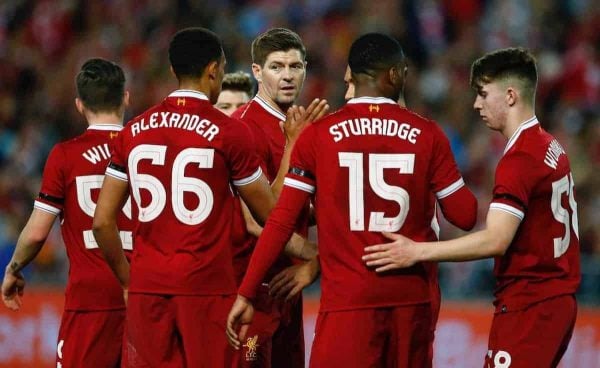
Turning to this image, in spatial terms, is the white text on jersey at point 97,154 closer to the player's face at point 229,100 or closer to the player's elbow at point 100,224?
the player's elbow at point 100,224

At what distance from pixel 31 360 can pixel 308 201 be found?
18.3ft

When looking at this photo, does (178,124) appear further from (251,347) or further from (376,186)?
(251,347)

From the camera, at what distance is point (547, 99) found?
1375 cm

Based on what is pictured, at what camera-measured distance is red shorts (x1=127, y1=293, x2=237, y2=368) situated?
20.5 feet

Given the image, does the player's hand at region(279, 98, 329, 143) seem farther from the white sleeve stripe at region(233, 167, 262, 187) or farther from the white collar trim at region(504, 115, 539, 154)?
the white collar trim at region(504, 115, 539, 154)

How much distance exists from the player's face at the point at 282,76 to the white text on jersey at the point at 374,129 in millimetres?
1362

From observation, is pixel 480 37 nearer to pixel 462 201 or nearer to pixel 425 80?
pixel 425 80

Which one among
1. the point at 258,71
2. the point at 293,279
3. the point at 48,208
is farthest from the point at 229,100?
the point at 293,279

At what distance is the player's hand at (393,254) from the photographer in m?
5.96

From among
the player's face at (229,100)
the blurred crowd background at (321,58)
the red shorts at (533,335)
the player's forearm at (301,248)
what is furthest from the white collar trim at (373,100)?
the blurred crowd background at (321,58)

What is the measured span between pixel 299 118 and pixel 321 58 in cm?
818

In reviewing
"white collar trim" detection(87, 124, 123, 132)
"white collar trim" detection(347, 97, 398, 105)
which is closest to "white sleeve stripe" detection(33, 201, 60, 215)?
"white collar trim" detection(87, 124, 123, 132)

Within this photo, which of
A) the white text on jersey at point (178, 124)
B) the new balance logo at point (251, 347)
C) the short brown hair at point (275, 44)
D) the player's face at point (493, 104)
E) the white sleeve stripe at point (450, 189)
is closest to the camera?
the white sleeve stripe at point (450, 189)

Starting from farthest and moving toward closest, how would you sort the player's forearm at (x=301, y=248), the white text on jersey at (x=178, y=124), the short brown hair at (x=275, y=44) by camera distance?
the short brown hair at (x=275, y=44)
the player's forearm at (x=301, y=248)
the white text on jersey at (x=178, y=124)
